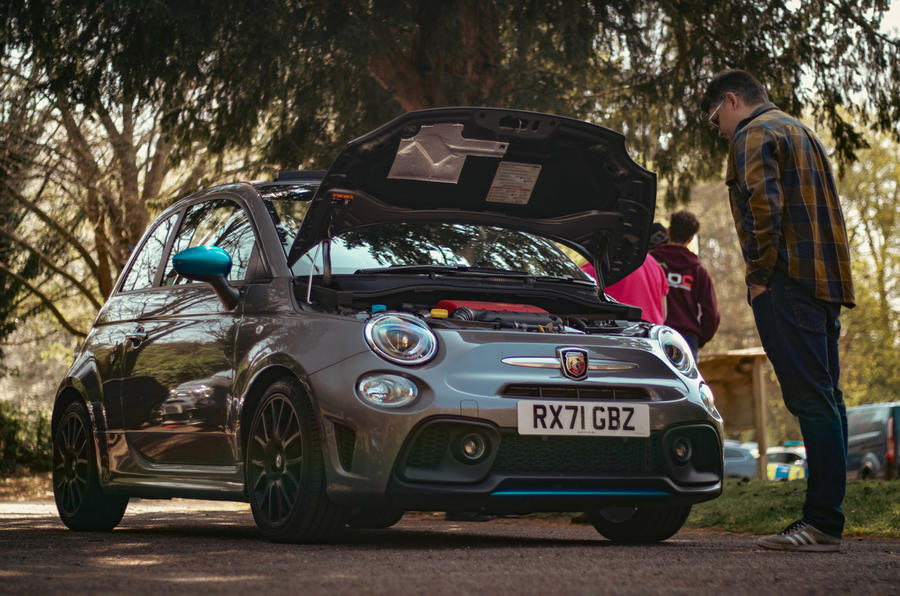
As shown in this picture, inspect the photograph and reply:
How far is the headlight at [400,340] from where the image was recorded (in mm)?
5215

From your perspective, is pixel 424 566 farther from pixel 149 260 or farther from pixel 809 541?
pixel 149 260

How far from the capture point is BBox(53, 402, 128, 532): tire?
23.4ft

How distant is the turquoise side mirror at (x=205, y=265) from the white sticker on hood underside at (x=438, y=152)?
0.87 metres

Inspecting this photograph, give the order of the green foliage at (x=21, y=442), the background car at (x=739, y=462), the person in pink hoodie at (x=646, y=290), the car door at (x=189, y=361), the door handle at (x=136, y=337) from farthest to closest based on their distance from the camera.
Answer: the background car at (x=739, y=462) < the green foliage at (x=21, y=442) < the person in pink hoodie at (x=646, y=290) < the door handle at (x=136, y=337) < the car door at (x=189, y=361)

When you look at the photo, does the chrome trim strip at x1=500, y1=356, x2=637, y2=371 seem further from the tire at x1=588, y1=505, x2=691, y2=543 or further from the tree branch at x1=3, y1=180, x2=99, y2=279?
the tree branch at x1=3, y1=180, x2=99, y2=279

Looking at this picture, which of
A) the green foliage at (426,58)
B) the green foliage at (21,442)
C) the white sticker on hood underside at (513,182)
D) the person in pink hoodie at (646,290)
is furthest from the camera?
the green foliage at (21,442)

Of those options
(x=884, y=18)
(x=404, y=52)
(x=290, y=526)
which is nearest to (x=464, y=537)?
(x=290, y=526)

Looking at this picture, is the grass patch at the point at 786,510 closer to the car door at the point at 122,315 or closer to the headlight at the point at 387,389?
the headlight at the point at 387,389

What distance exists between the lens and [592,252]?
6.91 m

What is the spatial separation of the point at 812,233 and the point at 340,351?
212 centimetres

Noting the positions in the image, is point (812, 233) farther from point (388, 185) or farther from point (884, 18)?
point (884, 18)

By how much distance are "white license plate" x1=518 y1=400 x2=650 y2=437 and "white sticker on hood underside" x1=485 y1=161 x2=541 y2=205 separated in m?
1.46

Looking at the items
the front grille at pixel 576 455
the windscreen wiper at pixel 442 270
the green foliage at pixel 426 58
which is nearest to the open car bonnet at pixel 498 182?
the windscreen wiper at pixel 442 270

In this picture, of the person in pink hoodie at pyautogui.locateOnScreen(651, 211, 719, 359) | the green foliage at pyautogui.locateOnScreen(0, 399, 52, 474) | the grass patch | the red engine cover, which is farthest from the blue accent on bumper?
the green foliage at pyautogui.locateOnScreen(0, 399, 52, 474)
